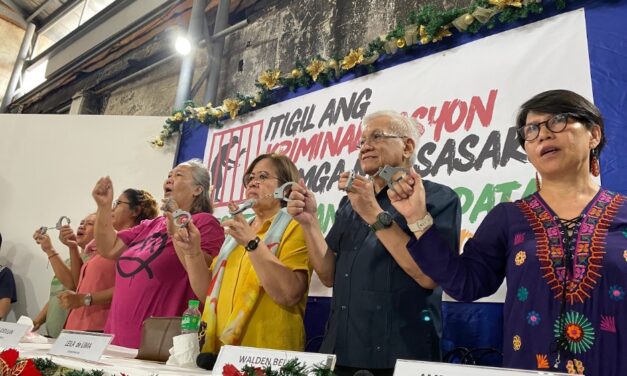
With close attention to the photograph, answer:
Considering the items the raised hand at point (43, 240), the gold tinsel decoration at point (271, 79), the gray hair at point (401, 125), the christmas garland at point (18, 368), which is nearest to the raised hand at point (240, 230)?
the gray hair at point (401, 125)

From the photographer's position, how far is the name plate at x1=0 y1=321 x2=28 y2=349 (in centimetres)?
138

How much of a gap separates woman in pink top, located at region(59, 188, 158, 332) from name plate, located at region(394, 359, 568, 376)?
1803 mm

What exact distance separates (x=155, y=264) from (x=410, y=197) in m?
1.15

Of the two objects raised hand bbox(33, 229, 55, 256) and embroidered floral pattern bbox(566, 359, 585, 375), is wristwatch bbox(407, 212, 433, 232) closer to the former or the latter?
embroidered floral pattern bbox(566, 359, 585, 375)

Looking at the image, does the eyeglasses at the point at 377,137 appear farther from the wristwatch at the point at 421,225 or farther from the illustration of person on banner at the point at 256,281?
the wristwatch at the point at 421,225

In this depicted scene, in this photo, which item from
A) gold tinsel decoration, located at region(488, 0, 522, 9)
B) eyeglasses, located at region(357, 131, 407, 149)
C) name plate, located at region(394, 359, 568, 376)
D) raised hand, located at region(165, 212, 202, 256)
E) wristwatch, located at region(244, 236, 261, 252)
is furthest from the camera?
gold tinsel decoration, located at region(488, 0, 522, 9)

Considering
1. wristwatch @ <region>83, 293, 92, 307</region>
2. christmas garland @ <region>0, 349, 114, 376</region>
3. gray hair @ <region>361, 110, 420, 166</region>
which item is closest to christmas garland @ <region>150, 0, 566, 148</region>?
gray hair @ <region>361, 110, 420, 166</region>

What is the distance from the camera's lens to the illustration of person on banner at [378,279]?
4.24 feet

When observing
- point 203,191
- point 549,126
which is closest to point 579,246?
point 549,126

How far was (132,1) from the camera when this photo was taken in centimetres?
582

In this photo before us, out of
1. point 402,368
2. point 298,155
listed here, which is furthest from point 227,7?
point 402,368

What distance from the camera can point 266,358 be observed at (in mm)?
933

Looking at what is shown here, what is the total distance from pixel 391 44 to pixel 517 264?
1426 mm

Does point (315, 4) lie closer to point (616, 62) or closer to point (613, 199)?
point (616, 62)
